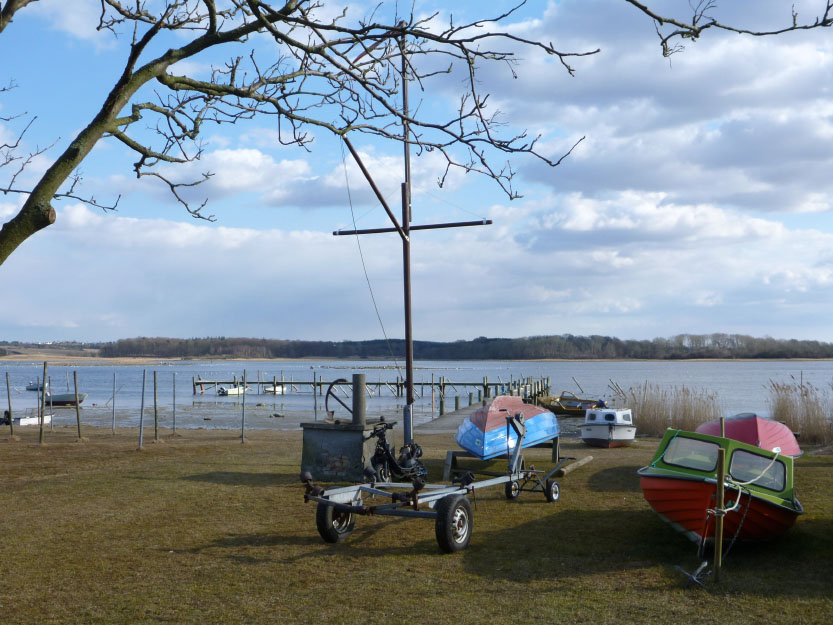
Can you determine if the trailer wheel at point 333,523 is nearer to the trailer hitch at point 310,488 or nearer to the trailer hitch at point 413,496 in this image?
the trailer hitch at point 310,488

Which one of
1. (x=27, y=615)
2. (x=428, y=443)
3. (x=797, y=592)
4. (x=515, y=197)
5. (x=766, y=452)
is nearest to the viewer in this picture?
(x=515, y=197)

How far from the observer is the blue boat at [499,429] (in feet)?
43.9

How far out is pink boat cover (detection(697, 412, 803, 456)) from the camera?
11.6 m

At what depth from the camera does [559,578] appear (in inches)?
295

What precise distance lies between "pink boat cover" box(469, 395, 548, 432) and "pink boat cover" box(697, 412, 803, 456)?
10.5 feet

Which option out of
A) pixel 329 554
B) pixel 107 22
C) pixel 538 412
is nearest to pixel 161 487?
pixel 329 554

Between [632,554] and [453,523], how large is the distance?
1.93 meters

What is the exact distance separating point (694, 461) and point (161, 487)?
329 inches

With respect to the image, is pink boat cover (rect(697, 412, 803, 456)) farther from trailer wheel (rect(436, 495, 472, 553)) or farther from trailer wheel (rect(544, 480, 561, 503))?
trailer wheel (rect(436, 495, 472, 553))

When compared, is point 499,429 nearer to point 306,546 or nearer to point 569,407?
point 306,546

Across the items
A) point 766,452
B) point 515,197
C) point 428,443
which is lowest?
point 428,443

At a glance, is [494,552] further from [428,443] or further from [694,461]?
[428,443]

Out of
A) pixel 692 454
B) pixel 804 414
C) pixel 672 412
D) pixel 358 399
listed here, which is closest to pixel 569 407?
pixel 672 412

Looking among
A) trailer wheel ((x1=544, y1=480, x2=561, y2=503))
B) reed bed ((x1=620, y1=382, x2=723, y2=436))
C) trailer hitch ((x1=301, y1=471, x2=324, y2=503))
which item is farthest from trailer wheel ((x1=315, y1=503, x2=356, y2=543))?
reed bed ((x1=620, y1=382, x2=723, y2=436))
